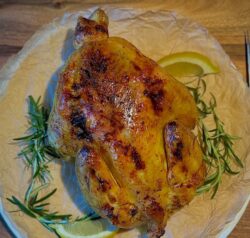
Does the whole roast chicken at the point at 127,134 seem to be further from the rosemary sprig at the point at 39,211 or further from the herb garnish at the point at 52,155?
the rosemary sprig at the point at 39,211

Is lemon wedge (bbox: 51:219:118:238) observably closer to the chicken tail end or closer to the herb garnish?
the herb garnish

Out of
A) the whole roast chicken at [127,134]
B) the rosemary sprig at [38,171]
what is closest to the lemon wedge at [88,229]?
the rosemary sprig at [38,171]

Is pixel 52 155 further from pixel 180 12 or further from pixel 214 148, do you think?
pixel 180 12

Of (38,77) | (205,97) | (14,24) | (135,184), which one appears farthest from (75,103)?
(14,24)

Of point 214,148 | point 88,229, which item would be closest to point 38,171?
point 88,229

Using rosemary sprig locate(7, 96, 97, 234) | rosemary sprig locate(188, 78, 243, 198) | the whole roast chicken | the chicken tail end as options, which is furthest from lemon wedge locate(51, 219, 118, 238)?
the chicken tail end

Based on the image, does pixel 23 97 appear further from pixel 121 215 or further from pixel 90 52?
pixel 121 215

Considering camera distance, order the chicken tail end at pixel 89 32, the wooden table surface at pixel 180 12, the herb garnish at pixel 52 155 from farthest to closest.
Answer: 1. the wooden table surface at pixel 180 12
2. the herb garnish at pixel 52 155
3. the chicken tail end at pixel 89 32
